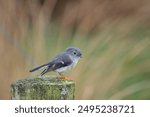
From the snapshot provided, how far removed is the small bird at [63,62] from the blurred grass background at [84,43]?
30.1 inches

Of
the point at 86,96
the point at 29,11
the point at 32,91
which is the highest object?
the point at 29,11

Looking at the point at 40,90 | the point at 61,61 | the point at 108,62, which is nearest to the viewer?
the point at 40,90

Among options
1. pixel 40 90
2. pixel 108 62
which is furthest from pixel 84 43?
pixel 40 90

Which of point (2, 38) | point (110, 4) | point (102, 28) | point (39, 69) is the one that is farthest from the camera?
point (110, 4)

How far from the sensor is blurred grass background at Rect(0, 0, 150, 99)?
7.91 metres

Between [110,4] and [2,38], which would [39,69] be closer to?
[2,38]

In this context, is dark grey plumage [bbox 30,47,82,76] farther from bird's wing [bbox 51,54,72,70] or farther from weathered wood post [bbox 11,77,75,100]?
weathered wood post [bbox 11,77,75,100]

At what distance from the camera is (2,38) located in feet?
26.0

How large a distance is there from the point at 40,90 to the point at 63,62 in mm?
359

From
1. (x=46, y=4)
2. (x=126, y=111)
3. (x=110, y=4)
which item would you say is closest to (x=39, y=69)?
(x=126, y=111)

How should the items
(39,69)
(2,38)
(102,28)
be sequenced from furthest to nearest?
(102,28)
(2,38)
(39,69)

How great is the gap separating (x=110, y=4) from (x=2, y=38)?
1.48m

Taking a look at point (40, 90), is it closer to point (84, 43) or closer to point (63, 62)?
point (63, 62)

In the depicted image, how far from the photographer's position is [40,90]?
668 cm
